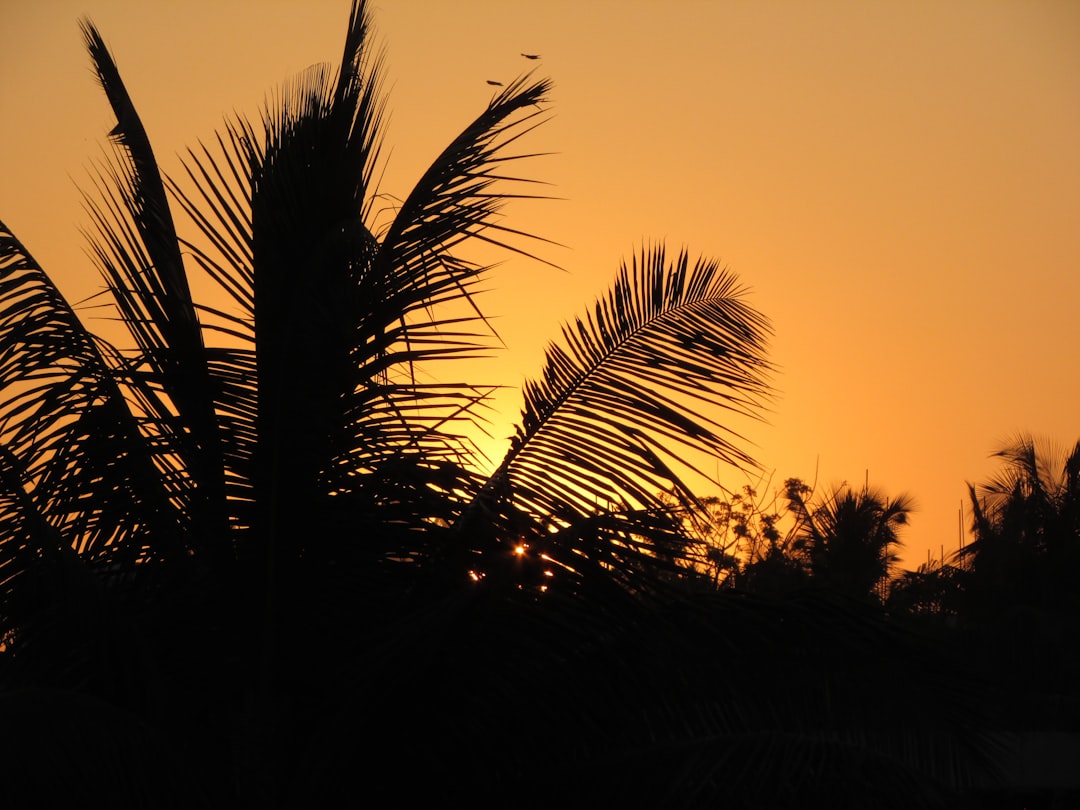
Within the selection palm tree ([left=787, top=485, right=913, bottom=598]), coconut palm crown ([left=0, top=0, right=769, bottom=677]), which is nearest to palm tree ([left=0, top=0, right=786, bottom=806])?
coconut palm crown ([left=0, top=0, right=769, bottom=677])

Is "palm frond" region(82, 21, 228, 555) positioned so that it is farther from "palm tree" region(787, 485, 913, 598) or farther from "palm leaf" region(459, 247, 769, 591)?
"palm tree" region(787, 485, 913, 598)

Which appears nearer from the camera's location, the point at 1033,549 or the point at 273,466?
the point at 273,466

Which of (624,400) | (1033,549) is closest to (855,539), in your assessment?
(1033,549)

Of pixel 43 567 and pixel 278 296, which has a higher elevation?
pixel 278 296

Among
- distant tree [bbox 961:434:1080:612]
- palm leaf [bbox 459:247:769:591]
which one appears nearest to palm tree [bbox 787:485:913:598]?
distant tree [bbox 961:434:1080:612]

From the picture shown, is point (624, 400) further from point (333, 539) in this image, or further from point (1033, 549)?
point (1033, 549)

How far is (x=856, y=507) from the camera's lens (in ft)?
88.2

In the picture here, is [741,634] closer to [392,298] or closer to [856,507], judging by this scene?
[392,298]

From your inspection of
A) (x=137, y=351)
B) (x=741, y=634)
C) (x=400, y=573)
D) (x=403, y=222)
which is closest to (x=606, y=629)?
(x=741, y=634)

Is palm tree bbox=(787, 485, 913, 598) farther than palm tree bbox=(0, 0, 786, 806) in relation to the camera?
Yes

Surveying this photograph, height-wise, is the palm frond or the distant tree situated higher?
the distant tree

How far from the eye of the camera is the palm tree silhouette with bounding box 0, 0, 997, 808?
16.7ft

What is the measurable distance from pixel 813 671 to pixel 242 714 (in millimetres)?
2300

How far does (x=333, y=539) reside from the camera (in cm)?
537
